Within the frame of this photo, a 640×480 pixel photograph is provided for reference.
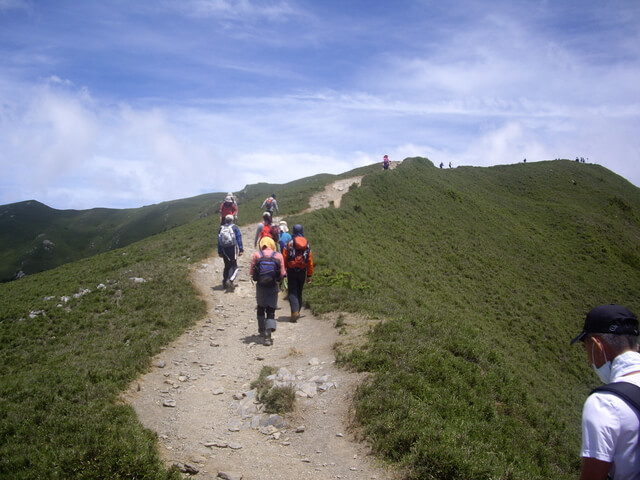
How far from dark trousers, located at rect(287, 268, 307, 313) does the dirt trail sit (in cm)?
63

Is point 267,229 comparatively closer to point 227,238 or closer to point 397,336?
point 227,238

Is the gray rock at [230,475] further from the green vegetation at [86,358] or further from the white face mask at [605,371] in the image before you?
the white face mask at [605,371]

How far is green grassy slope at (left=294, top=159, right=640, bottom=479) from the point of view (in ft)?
22.7

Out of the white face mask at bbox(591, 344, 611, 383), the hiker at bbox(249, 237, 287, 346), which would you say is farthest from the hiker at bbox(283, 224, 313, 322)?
the white face mask at bbox(591, 344, 611, 383)

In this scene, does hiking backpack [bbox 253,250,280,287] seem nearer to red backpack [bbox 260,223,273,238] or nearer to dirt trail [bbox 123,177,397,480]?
dirt trail [bbox 123,177,397,480]

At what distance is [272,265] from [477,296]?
22.0m

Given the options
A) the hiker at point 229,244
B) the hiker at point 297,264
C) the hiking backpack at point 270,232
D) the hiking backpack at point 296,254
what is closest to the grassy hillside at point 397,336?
the hiker at point 297,264

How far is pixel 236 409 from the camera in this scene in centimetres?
798

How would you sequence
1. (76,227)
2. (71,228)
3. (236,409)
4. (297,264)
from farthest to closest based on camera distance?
(76,227) < (71,228) < (297,264) < (236,409)

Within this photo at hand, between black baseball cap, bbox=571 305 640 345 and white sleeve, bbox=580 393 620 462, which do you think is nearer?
white sleeve, bbox=580 393 620 462

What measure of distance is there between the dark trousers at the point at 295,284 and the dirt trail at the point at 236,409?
63cm

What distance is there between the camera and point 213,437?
689 centimetres

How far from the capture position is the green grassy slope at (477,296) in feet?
22.7

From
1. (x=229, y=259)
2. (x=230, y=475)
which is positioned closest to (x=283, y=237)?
(x=229, y=259)
